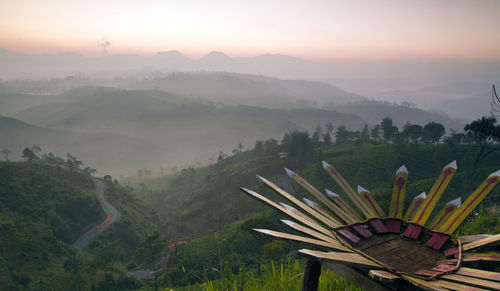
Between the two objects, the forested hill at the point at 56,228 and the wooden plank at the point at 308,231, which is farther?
the forested hill at the point at 56,228

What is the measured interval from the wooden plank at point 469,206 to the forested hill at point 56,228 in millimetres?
30758

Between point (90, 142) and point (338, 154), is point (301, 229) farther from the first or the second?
point (90, 142)

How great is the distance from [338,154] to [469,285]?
6098 cm

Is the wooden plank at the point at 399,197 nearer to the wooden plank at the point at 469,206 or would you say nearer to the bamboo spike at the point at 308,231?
the wooden plank at the point at 469,206

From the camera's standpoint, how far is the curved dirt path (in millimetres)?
42938

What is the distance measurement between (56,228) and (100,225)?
7.95m

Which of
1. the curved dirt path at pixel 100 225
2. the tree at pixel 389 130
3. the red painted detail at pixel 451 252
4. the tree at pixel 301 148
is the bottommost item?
the curved dirt path at pixel 100 225

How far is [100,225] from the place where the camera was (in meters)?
47.3

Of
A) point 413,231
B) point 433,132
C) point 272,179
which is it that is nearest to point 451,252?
point 413,231

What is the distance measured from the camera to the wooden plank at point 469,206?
3.26 meters

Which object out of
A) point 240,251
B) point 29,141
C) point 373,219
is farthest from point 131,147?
point 373,219

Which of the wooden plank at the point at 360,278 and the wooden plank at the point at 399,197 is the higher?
the wooden plank at the point at 399,197

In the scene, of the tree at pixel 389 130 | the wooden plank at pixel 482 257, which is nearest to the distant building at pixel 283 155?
the tree at pixel 389 130

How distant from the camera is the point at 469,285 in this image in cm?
229
